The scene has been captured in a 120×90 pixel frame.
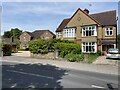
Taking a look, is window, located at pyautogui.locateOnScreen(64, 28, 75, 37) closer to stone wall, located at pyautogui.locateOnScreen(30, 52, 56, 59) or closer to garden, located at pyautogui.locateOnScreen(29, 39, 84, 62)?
garden, located at pyautogui.locateOnScreen(29, 39, 84, 62)

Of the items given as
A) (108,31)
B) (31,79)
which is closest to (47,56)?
Answer: (108,31)

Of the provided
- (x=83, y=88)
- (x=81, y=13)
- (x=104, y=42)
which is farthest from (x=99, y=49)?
(x=83, y=88)

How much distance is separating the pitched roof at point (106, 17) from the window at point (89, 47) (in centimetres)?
456

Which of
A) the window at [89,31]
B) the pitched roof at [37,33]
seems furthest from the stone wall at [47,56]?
the pitched roof at [37,33]

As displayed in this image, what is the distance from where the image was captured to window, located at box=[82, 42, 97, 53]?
38731 mm

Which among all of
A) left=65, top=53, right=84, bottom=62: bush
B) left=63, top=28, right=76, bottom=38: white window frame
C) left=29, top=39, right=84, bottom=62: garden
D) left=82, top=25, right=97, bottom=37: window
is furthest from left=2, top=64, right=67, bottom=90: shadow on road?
left=63, top=28, right=76, bottom=38: white window frame

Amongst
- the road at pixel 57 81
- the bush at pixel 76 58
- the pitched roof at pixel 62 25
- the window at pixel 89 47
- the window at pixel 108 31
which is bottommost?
the road at pixel 57 81

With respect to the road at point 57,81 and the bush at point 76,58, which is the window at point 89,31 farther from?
the road at point 57,81

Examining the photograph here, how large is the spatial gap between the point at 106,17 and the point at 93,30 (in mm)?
4287

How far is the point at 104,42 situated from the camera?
3850cm

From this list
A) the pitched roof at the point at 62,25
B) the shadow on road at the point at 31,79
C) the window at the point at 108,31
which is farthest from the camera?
the pitched roof at the point at 62,25

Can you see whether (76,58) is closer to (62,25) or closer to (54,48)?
(54,48)

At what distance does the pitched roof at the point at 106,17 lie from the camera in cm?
3879

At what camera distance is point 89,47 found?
129ft
